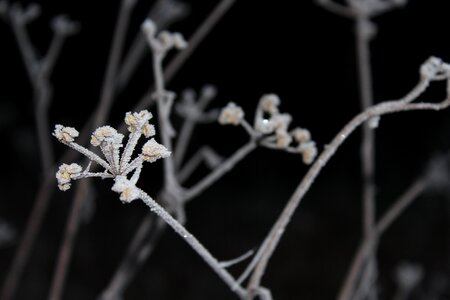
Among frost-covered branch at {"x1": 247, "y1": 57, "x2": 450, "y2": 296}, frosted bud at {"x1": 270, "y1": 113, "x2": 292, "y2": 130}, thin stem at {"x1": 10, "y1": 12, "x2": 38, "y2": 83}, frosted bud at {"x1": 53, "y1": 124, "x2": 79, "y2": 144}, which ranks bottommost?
frost-covered branch at {"x1": 247, "y1": 57, "x2": 450, "y2": 296}

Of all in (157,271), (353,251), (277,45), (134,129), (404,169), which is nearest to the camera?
(134,129)

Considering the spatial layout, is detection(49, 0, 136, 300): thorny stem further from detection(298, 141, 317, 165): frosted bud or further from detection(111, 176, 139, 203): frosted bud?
detection(111, 176, 139, 203): frosted bud

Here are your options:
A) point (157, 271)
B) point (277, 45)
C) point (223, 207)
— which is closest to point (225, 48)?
point (277, 45)

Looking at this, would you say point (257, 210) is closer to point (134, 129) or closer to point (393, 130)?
point (393, 130)

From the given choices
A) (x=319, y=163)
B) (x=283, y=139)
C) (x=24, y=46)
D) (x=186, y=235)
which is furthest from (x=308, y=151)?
(x=24, y=46)

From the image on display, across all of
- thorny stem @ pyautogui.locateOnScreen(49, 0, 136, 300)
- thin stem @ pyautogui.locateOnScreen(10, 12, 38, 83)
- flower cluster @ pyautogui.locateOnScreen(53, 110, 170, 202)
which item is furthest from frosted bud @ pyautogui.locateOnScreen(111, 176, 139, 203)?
thin stem @ pyautogui.locateOnScreen(10, 12, 38, 83)

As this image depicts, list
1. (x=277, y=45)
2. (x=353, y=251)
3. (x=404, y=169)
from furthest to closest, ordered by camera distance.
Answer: (x=404, y=169), (x=277, y=45), (x=353, y=251)

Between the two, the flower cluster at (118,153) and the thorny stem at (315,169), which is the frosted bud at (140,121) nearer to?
the flower cluster at (118,153)

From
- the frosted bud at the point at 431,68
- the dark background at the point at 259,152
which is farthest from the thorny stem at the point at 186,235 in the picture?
the dark background at the point at 259,152
